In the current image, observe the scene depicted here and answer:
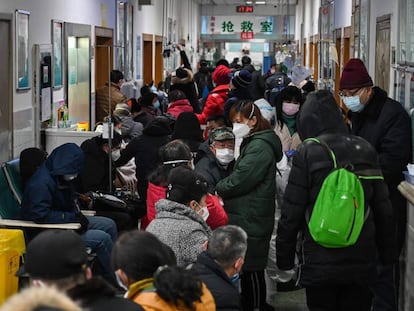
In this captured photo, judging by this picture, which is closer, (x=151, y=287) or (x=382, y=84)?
(x=151, y=287)

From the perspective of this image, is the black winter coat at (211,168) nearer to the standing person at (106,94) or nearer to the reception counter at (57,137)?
the reception counter at (57,137)

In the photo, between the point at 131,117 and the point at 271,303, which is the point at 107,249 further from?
the point at 131,117

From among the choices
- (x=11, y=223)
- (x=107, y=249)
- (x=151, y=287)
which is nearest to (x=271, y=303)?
(x=107, y=249)

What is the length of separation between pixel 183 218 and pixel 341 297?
2.97ft

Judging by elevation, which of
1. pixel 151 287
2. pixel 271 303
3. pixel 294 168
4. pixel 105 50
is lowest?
pixel 271 303

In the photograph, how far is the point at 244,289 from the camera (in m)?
5.86

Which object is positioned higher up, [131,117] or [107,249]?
[131,117]

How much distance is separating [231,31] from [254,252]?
27556 millimetres

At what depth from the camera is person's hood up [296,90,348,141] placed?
4484 mm

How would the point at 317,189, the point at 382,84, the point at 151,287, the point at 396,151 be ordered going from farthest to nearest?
the point at 382,84, the point at 396,151, the point at 317,189, the point at 151,287

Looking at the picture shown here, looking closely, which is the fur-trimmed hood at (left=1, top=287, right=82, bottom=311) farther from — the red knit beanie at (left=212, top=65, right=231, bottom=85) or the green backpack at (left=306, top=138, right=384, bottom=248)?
the red knit beanie at (left=212, top=65, right=231, bottom=85)

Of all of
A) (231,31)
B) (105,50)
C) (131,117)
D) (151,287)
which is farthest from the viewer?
(231,31)

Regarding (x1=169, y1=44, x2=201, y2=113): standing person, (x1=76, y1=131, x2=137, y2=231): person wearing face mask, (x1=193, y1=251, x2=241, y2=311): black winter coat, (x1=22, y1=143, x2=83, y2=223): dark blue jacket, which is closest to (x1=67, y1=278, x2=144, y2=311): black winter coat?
(x1=193, y1=251, x2=241, y2=311): black winter coat

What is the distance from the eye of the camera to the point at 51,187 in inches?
238
